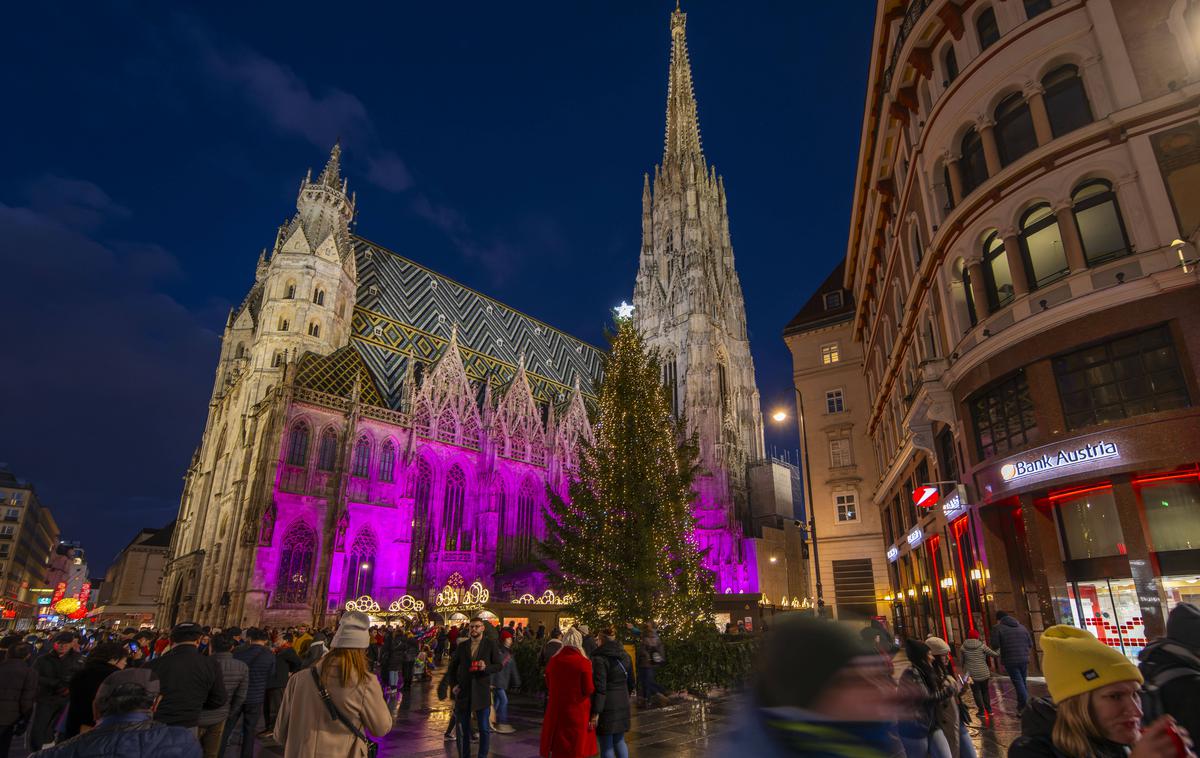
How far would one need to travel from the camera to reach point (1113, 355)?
12.7 meters

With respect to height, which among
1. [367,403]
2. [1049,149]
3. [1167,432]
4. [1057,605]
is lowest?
[1057,605]

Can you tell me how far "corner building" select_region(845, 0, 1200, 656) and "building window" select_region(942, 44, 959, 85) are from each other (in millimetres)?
39

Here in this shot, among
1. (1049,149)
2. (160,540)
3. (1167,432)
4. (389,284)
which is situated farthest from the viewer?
(160,540)

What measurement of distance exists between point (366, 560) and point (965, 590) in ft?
116

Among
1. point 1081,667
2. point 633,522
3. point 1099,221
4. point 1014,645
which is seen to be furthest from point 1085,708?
point 633,522

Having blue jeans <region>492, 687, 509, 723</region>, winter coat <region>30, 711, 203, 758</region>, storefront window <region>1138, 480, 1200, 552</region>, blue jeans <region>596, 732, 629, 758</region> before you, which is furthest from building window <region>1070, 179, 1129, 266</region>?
winter coat <region>30, 711, 203, 758</region>

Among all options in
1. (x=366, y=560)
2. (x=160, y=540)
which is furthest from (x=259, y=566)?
(x=160, y=540)

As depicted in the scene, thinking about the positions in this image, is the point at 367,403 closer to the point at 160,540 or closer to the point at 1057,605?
the point at 1057,605

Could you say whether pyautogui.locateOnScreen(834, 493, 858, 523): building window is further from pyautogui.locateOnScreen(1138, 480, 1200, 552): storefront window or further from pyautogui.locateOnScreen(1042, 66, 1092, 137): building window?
pyautogui.locateOnScreen(1042, 66, 1092, 137): building window

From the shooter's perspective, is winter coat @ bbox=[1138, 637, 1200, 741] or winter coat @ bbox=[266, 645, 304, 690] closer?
winter coat @ bbox=[1138, 637, 1200, 741]

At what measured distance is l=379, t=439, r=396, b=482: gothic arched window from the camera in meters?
44.2

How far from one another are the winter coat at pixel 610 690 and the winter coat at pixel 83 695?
4851 mm

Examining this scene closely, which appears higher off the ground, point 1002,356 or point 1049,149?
point 1049,149

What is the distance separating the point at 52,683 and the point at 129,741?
8.41 metres
